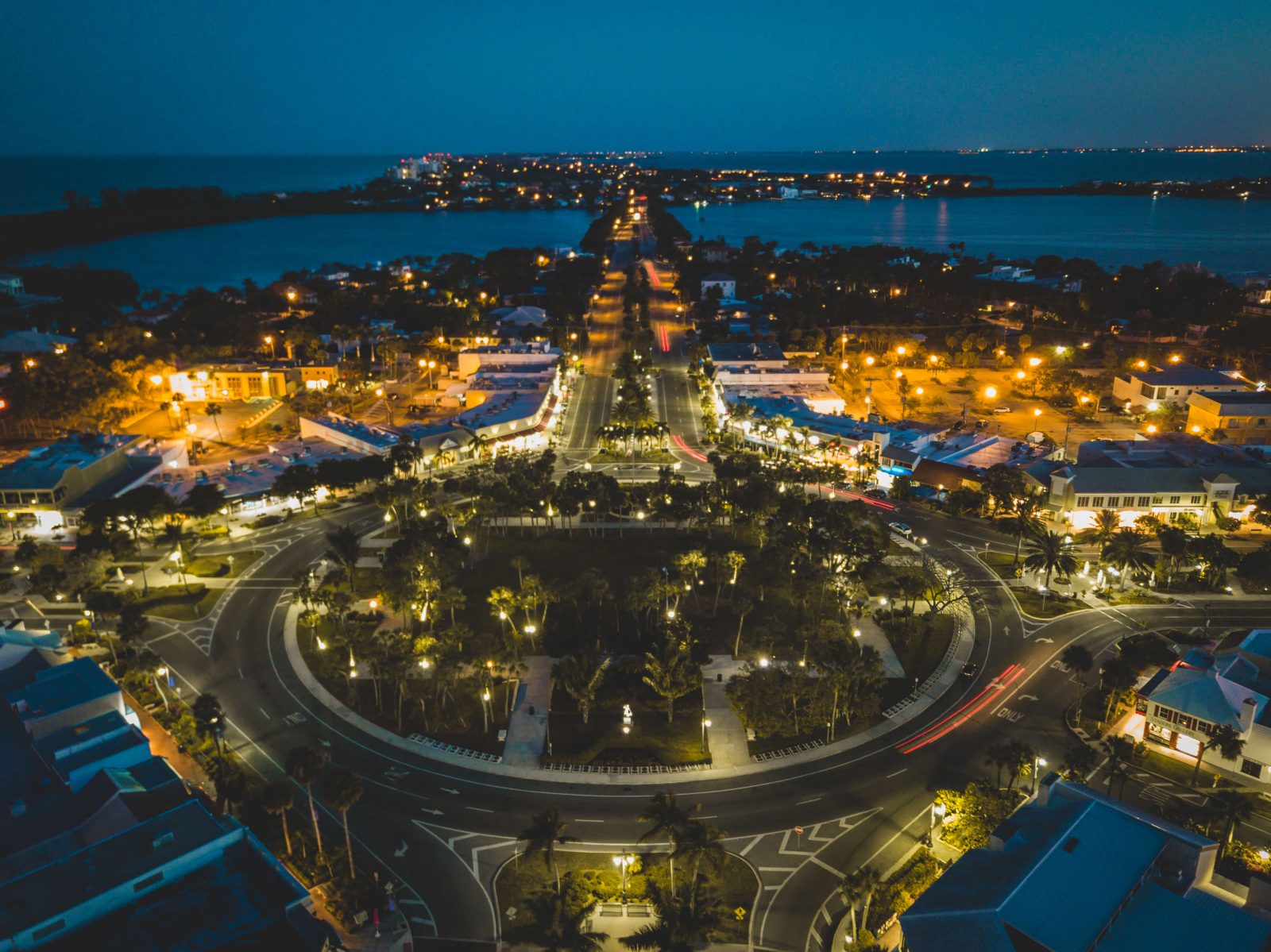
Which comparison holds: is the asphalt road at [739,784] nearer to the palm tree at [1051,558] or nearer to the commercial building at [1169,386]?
the palm tree at [1051,558]

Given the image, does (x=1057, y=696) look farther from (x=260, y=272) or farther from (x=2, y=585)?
(x=260, y=272)

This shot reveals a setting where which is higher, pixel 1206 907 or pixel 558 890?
pixel 1206 907

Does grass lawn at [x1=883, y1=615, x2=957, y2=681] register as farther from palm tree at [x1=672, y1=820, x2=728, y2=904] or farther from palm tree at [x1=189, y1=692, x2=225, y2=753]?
palm tree at [x1=189, y1=692, x2=225, y2=753]

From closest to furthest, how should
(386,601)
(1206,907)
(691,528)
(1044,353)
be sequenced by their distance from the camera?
(1206,907)
(386,601)
(691,528)
(1044,353)

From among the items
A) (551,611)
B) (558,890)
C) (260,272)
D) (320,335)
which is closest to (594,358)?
(320,335)

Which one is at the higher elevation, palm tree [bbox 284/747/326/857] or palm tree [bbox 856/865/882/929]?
palm tree [bbox 284/747/326/857]

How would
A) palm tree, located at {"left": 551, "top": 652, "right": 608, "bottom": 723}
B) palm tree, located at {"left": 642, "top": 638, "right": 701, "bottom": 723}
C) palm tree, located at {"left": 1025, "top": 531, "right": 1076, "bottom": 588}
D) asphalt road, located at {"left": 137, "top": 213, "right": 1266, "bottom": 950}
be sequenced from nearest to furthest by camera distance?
asphalt road, located at {"left": 137, "top": 213, "right": 1266, "bottom": 950} < palm tree, located at {"left": 551, "top": 652, "right": 608, "bottom": 723} < palm tree, located at {"left": 642, "top": 638, "right": 701, "bottom": 723} < palm tree, located at {"left": 1025, "top": 531, "right": 1076, "bottom": 588}

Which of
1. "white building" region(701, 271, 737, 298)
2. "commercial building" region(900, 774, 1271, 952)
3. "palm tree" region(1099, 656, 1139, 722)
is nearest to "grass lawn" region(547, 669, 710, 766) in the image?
"commercial building" region(900, 774, 1271, 952)
